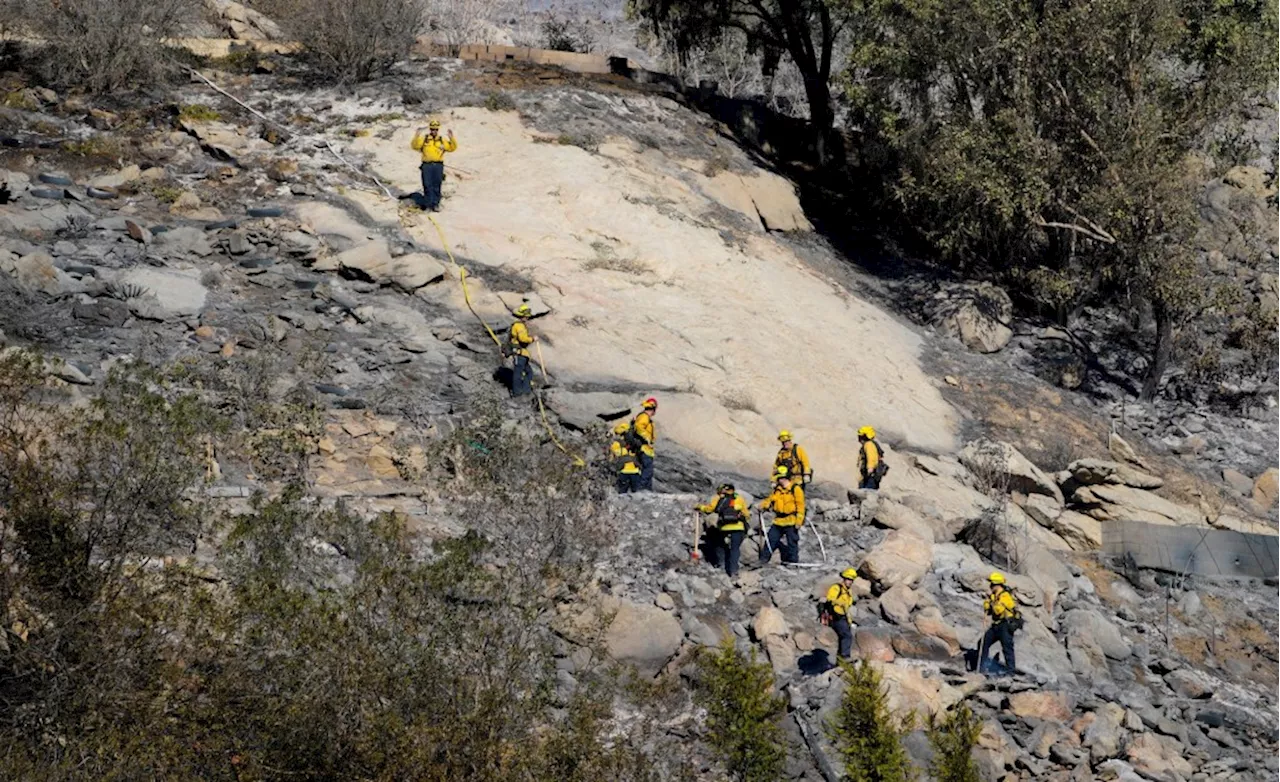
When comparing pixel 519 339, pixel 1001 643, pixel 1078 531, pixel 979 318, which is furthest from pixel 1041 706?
pixel 979 318

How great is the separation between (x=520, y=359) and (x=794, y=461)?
12.3ft

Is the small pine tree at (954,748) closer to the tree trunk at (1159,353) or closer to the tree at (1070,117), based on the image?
the tree trunk at (1159,353)

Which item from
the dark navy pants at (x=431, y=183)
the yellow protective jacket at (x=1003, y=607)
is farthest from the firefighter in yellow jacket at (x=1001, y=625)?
the dark navy pants at (x=431, y=183)

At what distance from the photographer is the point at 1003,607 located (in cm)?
1316

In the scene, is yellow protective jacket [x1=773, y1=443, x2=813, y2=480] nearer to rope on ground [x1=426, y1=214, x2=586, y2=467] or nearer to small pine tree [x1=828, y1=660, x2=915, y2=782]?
rope on ground [x1=426, y1=214, x2=586, y2=467]

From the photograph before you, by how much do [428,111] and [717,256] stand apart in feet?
19.7

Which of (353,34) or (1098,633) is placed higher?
(353,34)

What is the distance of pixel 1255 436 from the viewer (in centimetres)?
2181

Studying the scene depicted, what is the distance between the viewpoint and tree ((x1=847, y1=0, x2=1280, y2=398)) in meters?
22.2

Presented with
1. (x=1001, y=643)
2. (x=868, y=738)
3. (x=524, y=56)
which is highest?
(x=524, y=56)

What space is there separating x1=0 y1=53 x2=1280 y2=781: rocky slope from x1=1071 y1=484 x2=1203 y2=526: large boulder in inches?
1.7

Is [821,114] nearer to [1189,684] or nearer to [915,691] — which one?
[1189,684]

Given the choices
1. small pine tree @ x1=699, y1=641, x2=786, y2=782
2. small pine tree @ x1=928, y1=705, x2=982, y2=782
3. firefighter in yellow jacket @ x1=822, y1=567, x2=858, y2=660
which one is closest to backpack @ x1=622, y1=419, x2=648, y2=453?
firefighter in yellow jacket @ x1=822, y1=567, x2=858, y2=660

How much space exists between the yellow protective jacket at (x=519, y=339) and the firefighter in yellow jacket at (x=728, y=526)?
3.26 meters
